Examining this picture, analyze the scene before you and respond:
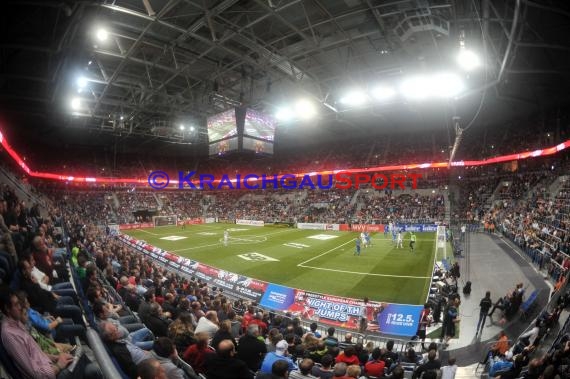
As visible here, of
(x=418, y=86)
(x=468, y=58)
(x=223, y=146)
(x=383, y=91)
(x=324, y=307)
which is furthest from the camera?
(x=223, y=146)

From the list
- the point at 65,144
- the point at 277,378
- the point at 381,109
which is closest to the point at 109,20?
the point at 277,378

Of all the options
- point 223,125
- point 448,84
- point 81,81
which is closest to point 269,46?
point 223,125

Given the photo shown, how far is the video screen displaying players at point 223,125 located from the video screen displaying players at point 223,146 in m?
0.34

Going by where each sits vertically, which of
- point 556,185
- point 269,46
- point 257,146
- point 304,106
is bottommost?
point 556,185

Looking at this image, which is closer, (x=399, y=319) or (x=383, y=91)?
(x=399, y=319)

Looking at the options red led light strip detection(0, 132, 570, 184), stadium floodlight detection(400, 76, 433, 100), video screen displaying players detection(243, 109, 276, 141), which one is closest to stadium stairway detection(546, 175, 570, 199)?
red led light strip detection(0, 132, 570, 184)

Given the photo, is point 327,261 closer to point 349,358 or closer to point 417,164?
point 349,358

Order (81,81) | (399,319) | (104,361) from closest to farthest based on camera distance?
(104,361), (399,319), (81,81)

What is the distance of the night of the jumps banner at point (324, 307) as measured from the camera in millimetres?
11707

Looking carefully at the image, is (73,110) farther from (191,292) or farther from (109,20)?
(191,292)

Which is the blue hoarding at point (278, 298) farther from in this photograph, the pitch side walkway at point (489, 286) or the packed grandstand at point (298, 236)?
the pitch side walkway at point (489, 286)

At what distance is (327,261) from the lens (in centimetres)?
2220

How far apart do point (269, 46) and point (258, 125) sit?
246 inches

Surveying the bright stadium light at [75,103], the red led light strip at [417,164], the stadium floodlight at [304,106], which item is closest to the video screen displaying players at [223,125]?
the stadium floodlight at [304,106]
